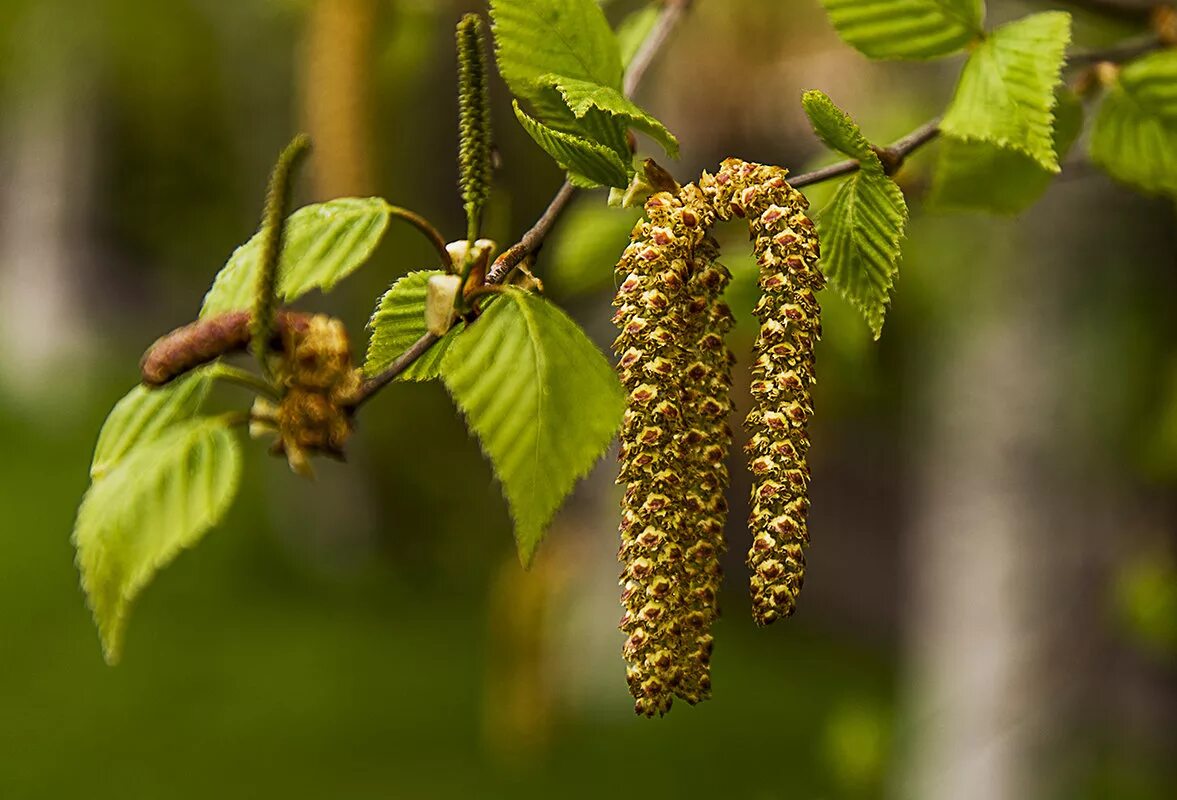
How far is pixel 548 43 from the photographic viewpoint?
552 millimetres

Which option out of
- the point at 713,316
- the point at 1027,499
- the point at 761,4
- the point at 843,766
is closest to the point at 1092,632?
the point at 1027,499

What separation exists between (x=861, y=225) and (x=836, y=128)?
50 mm

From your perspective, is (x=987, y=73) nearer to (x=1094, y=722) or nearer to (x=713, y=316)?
(x=713, y=316)

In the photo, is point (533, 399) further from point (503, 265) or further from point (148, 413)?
point (148, 413)

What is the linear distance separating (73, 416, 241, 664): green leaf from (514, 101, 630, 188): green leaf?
19cm

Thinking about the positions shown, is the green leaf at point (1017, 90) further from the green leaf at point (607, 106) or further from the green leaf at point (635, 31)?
the green leaf at point (635, 31)

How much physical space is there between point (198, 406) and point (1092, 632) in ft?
5.75

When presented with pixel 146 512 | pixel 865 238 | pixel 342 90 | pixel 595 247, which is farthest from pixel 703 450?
pixel 342 90

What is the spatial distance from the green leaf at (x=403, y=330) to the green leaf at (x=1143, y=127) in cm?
46

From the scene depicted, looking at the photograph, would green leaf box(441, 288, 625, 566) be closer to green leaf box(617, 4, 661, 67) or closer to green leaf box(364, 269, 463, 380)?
green leaf box(364, 269, 463, 380)

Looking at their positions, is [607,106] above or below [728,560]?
above

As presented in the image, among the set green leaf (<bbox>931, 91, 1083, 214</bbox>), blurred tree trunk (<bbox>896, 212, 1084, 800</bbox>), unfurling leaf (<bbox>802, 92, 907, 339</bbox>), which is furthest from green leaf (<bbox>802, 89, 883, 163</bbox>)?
blurred tree trunk (<bbox>896, 212, 1084, 800</bbox>)

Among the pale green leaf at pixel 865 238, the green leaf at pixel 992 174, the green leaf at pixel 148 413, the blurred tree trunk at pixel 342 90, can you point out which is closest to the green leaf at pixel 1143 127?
the green leaf at pixel 992 174

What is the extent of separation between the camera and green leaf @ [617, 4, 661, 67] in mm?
905
